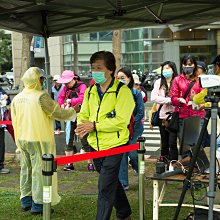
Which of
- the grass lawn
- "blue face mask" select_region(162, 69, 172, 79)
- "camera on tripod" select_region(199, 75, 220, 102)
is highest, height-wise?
"blue face mask" select_region(162, 69, 172, 79)

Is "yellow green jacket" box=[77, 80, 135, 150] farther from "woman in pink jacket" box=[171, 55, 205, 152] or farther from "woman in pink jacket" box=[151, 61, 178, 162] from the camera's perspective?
"woman in pink jacket" box=[151, 61, 178, 162]

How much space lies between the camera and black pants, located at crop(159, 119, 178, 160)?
7.36 metres

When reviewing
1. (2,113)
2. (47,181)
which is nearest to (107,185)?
(47,181)

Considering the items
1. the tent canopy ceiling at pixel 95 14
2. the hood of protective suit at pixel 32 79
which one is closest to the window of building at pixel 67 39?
the tent canopy ceiling at pixel 95 14

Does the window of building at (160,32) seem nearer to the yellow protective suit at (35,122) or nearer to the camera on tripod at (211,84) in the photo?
the yellow protective suit at (35,122)

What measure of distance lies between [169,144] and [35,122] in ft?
9.03

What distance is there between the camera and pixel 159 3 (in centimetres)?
680

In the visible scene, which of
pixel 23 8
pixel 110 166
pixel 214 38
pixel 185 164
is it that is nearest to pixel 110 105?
pixel 110 166

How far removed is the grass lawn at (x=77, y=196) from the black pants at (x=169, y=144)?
0.51m

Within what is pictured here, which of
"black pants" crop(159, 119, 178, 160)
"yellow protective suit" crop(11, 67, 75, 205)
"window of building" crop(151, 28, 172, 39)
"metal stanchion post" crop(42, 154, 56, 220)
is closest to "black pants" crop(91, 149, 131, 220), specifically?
"metal stanchion post" crop(42, 154, 56, 220)

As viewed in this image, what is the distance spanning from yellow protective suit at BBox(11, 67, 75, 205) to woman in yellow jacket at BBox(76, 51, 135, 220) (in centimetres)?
84

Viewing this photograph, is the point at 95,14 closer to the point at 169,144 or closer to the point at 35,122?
the point at 169,144

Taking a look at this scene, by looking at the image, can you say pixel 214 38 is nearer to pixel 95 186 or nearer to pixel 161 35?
pixel 161 35

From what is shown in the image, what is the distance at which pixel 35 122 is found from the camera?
5.58 m
